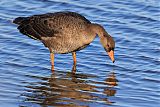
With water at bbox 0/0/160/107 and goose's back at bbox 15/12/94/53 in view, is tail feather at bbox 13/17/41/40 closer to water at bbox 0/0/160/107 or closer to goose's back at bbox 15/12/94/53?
goose's back at bbox 15/12/94/53

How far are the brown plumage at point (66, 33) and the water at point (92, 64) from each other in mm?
392

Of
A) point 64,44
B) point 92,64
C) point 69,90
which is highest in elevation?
point 64,44

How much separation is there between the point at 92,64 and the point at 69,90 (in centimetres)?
168

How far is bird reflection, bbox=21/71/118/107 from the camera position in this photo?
10.4 meters

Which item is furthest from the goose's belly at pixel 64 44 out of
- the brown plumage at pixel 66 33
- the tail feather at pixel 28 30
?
the tail feather at pixel 28 30

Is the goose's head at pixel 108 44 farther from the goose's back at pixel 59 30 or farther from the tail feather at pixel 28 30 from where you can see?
the tail feather at pixel 28 30

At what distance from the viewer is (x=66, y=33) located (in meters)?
12.4

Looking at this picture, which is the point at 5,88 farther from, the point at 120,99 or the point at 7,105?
the point at 120,99

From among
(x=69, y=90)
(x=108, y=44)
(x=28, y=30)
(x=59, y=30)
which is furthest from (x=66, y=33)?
(x=69, y=90)

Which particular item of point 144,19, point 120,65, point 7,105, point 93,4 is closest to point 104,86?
point 120,65

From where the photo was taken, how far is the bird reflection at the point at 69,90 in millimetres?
10352

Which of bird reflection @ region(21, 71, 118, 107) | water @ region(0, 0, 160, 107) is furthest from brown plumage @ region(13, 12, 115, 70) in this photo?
bird reflection @ region(21, 71, 118, 107)

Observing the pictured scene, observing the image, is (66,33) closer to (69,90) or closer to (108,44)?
(108,44)

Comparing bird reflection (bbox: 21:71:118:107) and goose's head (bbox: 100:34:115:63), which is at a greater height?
goose's head (bbox: 100:34:115:63)
